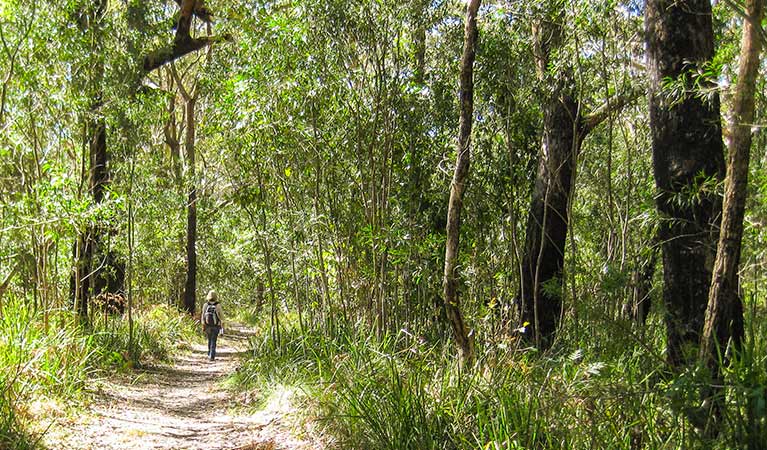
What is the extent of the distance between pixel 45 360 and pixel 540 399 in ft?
18.0

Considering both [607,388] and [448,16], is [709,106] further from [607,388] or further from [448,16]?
[448,16]

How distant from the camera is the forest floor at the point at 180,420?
6582 millimetres

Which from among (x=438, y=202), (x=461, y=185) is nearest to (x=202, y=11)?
(x=438, y=202)

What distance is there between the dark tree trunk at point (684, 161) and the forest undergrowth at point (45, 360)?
5237mm

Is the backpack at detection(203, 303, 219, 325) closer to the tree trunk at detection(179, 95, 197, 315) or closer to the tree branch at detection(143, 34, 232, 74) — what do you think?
the tree branch at detection(143, 34, 232, 74)

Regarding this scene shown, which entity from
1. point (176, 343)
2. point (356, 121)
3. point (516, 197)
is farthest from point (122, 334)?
point (516, 197)

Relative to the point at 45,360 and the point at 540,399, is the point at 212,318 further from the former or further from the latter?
the point at 540,399

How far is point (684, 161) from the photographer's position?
5.07 meters

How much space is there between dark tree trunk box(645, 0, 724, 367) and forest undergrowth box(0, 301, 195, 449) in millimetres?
5237

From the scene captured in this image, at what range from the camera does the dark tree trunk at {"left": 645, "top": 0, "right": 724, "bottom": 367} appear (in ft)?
16.4

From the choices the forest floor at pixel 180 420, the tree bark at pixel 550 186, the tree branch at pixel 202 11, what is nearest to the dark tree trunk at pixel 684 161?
Result: the tree bark at pixel 550 186

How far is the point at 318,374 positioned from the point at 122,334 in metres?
5.59

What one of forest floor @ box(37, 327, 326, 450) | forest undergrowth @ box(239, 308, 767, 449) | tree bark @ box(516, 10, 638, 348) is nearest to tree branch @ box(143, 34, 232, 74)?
forest floor @ box(37, 327, 326, 450)

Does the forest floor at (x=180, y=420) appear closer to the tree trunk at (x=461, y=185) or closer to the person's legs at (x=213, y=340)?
the tree trunk at (x=461, y=185)
